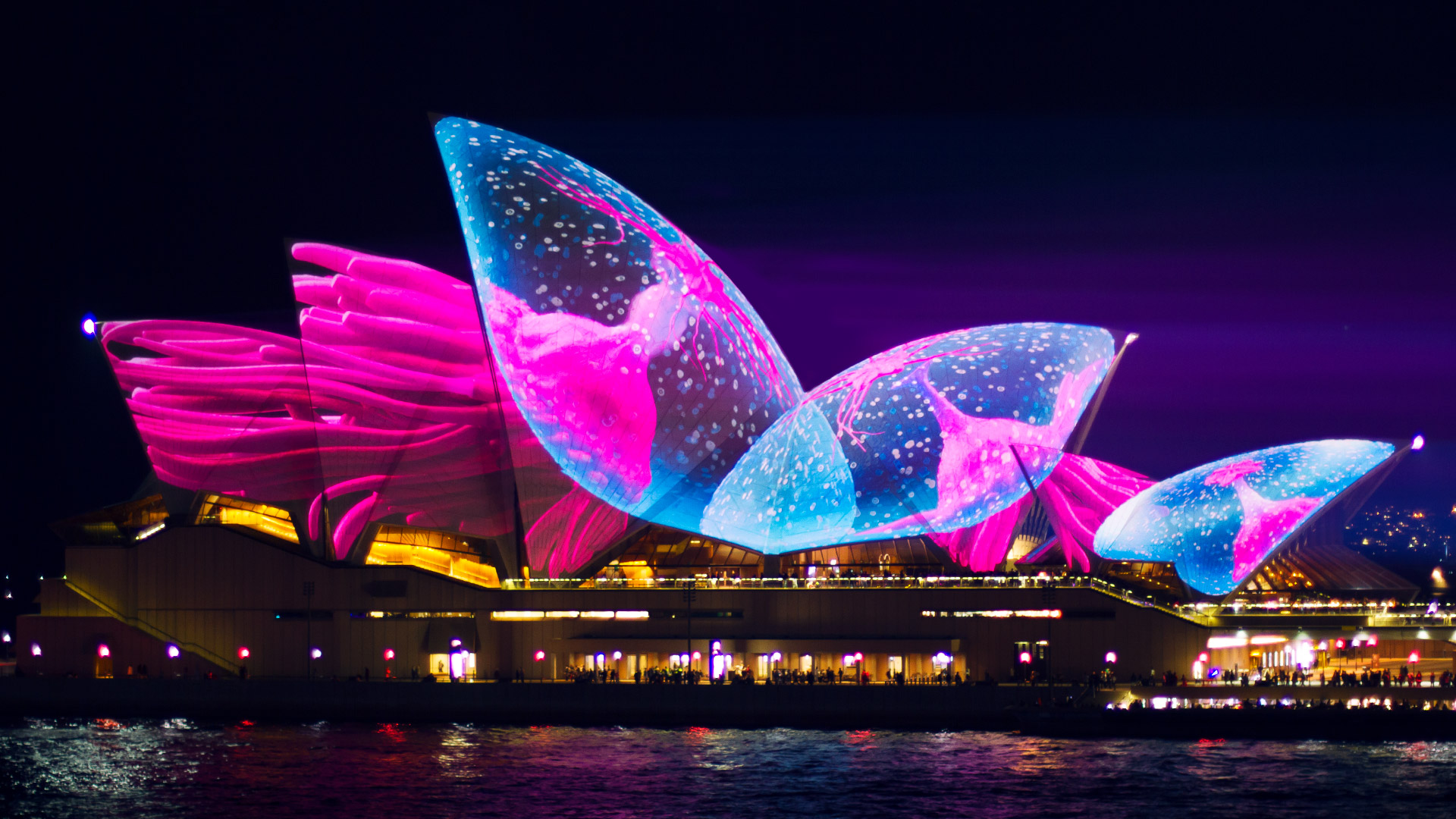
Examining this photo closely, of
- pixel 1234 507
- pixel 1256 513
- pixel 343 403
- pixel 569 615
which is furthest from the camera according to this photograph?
pixel 569 615

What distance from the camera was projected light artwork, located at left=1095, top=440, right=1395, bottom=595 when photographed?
189 ft

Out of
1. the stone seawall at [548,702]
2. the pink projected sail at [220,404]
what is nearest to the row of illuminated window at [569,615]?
the stone seawall at [548,702]

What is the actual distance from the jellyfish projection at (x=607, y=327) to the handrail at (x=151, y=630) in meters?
17.1

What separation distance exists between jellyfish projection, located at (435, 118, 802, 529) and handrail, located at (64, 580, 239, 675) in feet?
56.0

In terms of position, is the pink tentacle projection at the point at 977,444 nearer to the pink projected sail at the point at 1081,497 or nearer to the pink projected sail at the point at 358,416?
the pink projected sail at the point at 1081,497

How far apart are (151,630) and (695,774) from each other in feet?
102

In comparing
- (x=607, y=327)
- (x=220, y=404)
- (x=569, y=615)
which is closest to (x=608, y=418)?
(x=607, y=327)

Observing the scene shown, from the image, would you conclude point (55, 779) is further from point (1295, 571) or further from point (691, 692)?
point (1295, 571)

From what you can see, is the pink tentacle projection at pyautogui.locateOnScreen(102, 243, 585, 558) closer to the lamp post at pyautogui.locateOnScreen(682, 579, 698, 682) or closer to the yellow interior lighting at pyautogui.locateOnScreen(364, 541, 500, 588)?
the yellow interior lighting at pyautogui.locateOnScreen(364, 541, 500, 588)

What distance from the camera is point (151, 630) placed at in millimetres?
64812

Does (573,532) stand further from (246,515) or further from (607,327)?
(246,515)

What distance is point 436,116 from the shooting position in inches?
2287

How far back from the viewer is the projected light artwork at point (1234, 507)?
57.7 metres

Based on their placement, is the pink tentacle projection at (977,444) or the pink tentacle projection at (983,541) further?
the pink tentacle projection at (983,541)
